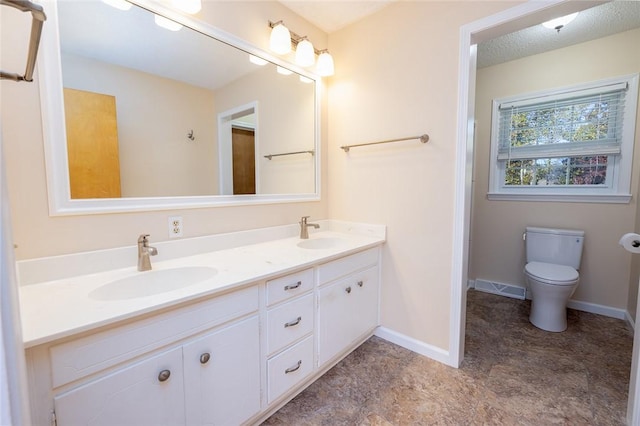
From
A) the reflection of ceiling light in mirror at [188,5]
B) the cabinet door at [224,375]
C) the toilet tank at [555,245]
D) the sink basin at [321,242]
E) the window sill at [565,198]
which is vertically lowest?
the cabinet door at [224,375]

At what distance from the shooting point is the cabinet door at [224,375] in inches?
40.7

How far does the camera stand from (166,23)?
1.38 meters

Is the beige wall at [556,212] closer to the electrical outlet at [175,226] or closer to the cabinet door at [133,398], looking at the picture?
the electrical outlet at [175,226]

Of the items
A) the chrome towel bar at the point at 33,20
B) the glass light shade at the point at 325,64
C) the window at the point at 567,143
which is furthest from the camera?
the window at the point at 567,143

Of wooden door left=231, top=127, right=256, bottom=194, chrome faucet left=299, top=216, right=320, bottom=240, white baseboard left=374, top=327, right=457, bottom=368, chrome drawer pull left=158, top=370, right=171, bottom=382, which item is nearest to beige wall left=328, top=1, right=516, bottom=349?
white baseboard left=374, top=327, right=457, bottom=368

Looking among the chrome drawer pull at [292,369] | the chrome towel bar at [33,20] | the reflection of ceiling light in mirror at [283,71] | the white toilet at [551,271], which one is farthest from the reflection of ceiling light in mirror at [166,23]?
the white toilet at [551,271]

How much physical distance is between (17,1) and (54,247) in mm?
959

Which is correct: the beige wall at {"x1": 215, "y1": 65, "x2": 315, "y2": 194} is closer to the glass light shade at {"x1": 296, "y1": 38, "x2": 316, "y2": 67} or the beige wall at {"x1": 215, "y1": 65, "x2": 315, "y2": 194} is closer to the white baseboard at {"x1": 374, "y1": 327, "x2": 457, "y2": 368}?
the glass light shade at {"x1": 296, "y1": 38, "x2": 316, "y2": 67}

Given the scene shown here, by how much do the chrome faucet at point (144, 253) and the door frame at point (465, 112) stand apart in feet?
5.46

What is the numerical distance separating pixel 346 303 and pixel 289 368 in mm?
525

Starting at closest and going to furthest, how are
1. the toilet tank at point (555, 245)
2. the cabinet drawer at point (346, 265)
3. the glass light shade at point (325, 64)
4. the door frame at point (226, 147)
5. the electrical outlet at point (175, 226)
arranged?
the electrical outlet at point (175, 226)
the cabinet drawer at point (346, 265)
the door frame at point (226, 147)
the glass light shade at point (325, 64)
the toilet tank at point (555, 245)

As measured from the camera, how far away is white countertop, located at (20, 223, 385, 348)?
77 cm

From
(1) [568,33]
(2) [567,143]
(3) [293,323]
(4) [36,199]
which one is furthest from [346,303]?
(1) [568,33]

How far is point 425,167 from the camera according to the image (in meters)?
1.79
